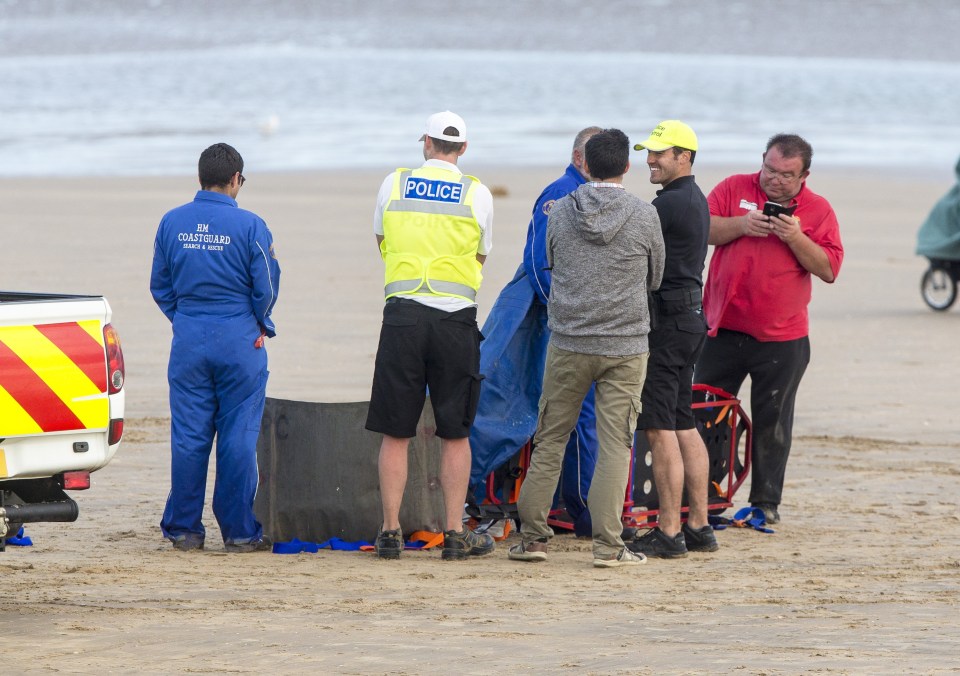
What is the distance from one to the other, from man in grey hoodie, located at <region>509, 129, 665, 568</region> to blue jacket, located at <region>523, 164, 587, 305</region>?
259 mm

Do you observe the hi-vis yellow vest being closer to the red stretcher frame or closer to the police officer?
the police officer

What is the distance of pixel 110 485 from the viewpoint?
26.8 ft

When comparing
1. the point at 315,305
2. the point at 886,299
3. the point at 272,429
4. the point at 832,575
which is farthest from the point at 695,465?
the point at 886,299

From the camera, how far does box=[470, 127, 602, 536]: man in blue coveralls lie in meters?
6.99

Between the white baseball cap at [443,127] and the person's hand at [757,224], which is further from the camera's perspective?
the person's hand at [757,224]

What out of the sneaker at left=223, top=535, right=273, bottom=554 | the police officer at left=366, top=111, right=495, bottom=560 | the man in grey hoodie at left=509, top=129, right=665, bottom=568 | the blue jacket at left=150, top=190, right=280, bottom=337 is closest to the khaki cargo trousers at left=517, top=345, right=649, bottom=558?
the man in grey hoodie at left=509, top=129, right=665, bottom=568

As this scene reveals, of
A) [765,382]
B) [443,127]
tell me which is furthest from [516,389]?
[765,382]

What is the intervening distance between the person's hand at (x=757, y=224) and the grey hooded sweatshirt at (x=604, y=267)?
1.08 metres

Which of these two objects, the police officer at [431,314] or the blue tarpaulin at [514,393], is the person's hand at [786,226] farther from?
the police officer at [431,314]

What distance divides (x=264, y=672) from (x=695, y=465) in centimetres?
257

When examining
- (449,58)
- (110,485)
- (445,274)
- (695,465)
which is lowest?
(110,485)

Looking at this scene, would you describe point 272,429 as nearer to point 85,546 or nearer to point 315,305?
point 85,546

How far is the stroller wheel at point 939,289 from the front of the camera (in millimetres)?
14914

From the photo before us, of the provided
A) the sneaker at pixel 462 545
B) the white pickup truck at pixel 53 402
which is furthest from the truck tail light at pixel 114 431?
the sneaker at pixel 462 545
